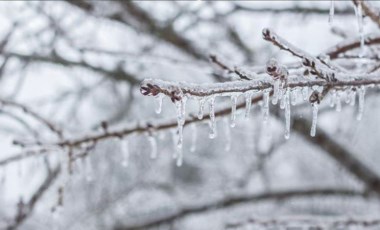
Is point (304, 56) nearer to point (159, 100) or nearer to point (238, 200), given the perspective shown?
point (159, 100)

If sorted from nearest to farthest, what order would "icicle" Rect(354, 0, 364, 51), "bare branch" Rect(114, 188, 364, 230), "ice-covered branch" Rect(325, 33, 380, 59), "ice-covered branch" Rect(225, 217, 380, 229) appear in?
"icicle" Rect(354, 0, 364, 51)
"ice-covered branch" Rect(325, 33, 380, 59)
"ice-covered branch" Rect(225, 217, 380, 229)
"bare branch" Rect(114, 188, 364, 230)

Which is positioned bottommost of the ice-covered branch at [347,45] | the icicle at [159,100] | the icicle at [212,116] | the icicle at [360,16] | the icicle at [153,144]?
the icicle at [153,144]

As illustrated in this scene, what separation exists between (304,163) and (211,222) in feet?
9.81

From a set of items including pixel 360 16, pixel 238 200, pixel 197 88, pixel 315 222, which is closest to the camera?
pixel 197 88

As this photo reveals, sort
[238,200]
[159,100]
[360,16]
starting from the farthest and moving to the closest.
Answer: [238,200] → [360,16] → [159,100]

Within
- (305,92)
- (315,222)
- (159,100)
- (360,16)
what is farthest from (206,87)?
(315,222)

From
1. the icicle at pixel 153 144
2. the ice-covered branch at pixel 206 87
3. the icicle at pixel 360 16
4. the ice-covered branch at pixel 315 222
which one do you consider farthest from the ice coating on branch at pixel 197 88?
the ice-covered branch at pixel 315 222

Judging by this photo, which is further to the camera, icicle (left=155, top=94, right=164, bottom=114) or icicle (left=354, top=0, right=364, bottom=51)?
icicle (left=354, top=0, right=364, bottom=51)

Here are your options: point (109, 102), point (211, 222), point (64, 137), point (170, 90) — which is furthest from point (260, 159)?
point (170, 90)

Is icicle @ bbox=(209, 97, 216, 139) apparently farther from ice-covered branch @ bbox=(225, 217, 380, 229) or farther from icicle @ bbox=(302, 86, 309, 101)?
ice-covered branch @ bbox=(225, 217, 380, 229)

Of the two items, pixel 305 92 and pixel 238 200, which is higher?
pixel 305 92

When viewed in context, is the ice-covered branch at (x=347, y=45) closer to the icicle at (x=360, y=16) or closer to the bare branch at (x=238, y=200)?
the icicle at (x=360, y=16)

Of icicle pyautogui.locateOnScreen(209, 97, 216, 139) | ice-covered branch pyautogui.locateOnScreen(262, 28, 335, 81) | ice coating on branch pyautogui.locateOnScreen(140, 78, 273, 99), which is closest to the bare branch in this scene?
icicle pyautogui.locateOnScreen(209, 97, 216, 139)

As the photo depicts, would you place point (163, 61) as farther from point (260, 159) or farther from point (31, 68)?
point (260, 159)
